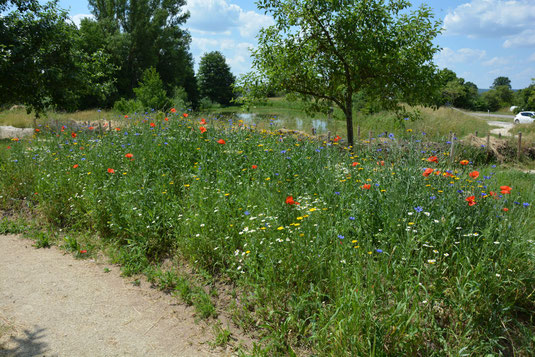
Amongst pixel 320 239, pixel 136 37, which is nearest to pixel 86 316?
pixel 320 239

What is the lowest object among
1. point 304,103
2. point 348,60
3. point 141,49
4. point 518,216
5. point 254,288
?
point 254,288

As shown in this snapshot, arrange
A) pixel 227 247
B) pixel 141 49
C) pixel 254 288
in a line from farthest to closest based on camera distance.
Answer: pixel 141 49, pixel 227 247, pixel 254 288

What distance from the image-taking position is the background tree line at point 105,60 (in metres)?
9.35

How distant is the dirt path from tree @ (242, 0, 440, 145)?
22.1ft

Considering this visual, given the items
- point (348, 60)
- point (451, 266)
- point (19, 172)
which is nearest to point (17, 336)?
point (451, 266)

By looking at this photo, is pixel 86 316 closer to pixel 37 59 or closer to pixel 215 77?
pixel 37 59

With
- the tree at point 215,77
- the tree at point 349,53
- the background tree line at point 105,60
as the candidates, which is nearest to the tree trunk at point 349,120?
the tree at point 349,53

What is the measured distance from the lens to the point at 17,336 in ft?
10.5

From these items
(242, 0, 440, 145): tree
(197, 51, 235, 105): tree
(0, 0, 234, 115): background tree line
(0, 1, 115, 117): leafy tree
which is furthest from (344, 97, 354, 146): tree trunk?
(197, 51, 235, 105): tree

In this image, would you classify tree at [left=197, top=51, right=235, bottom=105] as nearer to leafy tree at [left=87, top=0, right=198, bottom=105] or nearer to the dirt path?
leafy tree at [left=87, top=0, right=198, bottom=105]

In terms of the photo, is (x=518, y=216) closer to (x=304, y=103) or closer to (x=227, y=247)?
(x=227, y=247)

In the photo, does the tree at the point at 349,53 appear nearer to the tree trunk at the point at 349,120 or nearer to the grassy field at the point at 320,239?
the tree trunk at the point at 349,120

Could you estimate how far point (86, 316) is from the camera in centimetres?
348

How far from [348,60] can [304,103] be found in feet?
6.88
